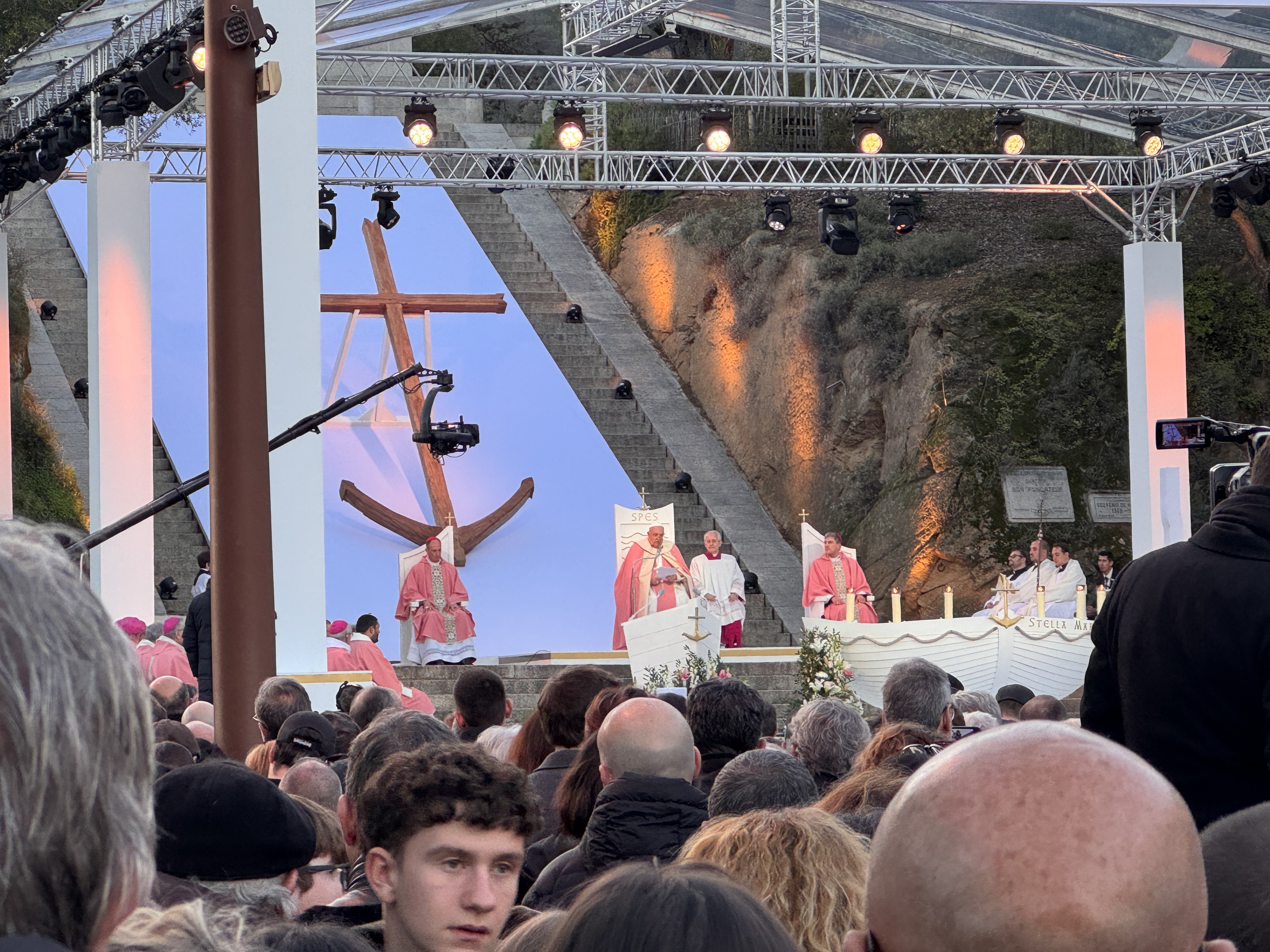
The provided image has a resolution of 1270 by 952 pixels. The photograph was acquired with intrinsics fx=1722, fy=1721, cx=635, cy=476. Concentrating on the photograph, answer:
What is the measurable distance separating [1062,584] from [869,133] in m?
4.94

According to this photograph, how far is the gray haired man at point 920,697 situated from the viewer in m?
5.80

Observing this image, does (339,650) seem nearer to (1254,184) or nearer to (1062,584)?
(1062,584)

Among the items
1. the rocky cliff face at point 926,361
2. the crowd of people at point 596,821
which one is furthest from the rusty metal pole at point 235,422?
the rocky cliff face at point 926,361

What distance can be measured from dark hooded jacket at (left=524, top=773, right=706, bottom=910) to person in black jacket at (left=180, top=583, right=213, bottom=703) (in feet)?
20.3

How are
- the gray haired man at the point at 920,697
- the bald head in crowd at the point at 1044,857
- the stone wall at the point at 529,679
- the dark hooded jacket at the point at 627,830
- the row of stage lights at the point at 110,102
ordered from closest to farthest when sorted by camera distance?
the bald head in crowd at the point at 1044,857, the dark hooded jacket at the point at 627,830, the gray haired man at the point at 920,697, the row of stage lights at the point at 110,102, the stone wall at the point at 529,679

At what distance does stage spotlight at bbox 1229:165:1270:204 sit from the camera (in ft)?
52.9

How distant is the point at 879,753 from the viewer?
15.6 ft

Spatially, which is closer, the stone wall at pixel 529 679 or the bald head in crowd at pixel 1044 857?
the bald head in crowd at pixel 1044 857

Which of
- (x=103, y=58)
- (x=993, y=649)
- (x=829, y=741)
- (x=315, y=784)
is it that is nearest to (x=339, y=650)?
(x=993, y=649)

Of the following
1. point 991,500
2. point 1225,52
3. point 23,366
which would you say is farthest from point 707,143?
point 23,366

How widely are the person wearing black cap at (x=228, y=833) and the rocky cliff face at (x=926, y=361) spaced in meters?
18.2

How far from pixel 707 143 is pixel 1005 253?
25.6 ft

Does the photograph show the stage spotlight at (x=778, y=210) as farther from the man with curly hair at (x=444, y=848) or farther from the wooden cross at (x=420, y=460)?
the man with curly hair at (x=444, y=848)

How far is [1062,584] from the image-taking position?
1745cm
